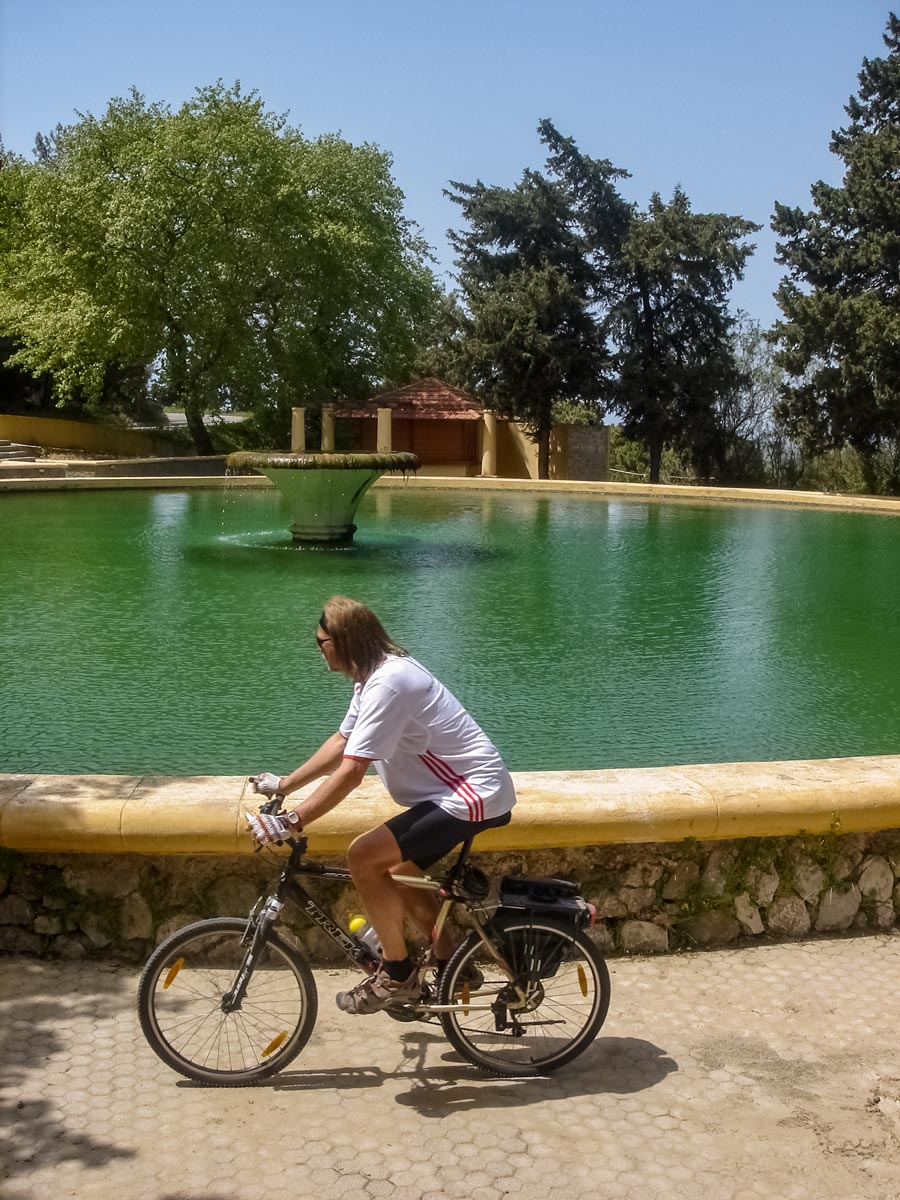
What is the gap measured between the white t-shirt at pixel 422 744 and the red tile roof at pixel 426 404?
37.7 metres

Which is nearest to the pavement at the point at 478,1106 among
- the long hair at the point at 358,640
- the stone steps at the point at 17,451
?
the long hair at the point at 358,640

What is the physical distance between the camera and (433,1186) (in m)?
3.32

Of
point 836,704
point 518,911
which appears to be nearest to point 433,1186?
point 518,911

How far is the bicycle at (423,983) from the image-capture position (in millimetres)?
3928

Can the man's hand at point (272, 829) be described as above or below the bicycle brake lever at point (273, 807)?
below

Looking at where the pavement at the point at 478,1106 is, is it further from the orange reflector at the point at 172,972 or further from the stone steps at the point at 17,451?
the stone steps at the point at 17,451

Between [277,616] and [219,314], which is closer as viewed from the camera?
[277,616]

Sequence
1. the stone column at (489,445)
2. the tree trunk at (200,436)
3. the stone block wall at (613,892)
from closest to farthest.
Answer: the stone block wall at (613,892) → the tree trunk at (200,436) → the stone column at (489,445)

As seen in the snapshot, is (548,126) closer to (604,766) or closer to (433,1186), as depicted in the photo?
(604,766)

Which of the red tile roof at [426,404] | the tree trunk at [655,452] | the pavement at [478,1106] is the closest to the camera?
the pavement at [478,1106]

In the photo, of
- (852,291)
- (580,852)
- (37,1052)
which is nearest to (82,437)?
(852,291)

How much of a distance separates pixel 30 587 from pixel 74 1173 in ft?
35.1

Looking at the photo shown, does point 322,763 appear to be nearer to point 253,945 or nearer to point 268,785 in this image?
point 268,785

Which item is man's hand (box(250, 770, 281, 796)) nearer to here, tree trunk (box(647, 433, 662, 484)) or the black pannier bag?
the black pannier bag
